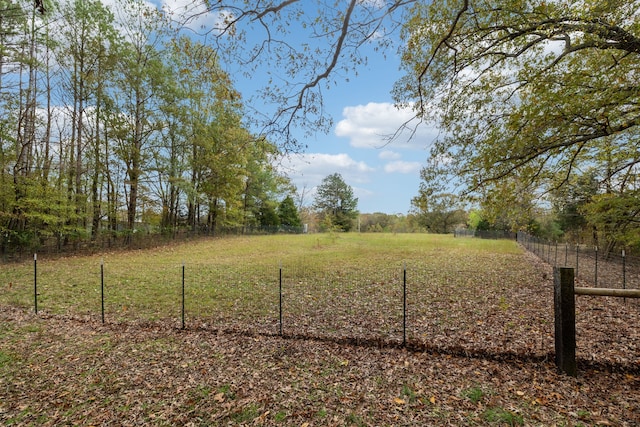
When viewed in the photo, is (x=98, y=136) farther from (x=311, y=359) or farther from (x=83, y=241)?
(x=311, y=359)

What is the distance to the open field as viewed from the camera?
122 inches

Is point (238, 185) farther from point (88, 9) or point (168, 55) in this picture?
point (88, 9)

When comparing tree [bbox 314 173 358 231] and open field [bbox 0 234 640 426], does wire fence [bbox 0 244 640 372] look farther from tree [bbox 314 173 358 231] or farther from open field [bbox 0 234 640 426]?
tree [bbox 314 173 358 231]

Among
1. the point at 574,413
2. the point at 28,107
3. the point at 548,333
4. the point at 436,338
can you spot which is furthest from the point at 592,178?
the point at 28,107

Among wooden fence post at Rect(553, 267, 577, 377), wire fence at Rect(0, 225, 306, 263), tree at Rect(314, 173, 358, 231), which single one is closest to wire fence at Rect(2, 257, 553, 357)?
wooden fence post at Rect(553, 267, 577, 377)

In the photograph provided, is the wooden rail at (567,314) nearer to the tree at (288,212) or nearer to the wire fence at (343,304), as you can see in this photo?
the wire fence at (343,304)

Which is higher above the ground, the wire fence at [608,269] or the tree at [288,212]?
the tree at [288,212]

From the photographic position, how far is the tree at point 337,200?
161 feet

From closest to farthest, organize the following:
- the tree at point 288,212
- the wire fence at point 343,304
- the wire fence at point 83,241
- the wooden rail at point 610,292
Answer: the wooden rail at point 610,292
the wire fence at point 343,304
the wire fence at point 83,241
the tree at point 288,212

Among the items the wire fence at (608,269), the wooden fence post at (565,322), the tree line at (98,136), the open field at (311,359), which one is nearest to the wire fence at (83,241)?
the tree line at (98,136)

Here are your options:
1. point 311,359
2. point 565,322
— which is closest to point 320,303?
point 311,359

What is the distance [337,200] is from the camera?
167ft

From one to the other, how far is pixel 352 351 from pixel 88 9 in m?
20.3

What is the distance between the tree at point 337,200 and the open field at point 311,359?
4091cm
